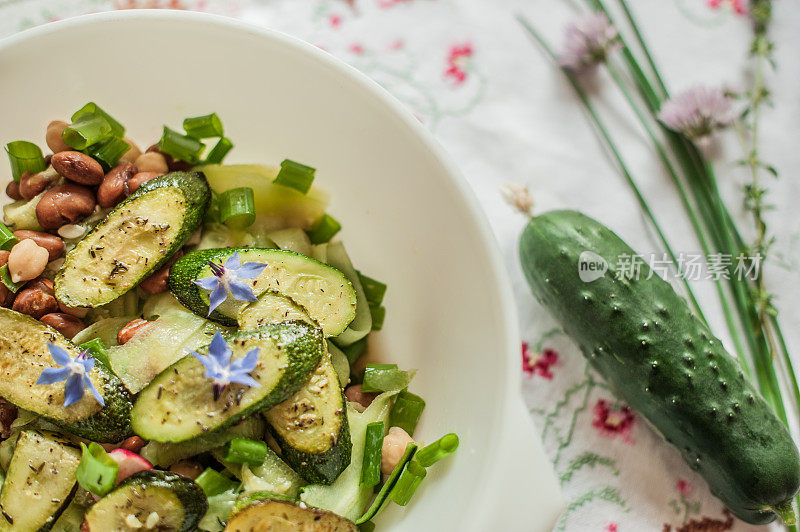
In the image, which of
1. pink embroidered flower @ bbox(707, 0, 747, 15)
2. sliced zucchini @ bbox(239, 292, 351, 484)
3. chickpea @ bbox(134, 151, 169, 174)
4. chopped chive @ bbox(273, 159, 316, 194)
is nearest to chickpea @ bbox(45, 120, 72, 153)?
chickpea @ bbox(134, 151, 169, 174)

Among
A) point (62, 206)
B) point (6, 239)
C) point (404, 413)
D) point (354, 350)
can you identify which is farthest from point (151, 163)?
point (404, 413)

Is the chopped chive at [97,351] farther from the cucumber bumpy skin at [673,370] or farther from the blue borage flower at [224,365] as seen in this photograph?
the cucumber bumpy skin at [673,370]

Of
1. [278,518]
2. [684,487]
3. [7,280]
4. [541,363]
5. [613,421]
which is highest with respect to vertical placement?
[7,280]

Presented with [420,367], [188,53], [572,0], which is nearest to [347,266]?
[420,367]

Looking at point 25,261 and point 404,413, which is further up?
point 25,261

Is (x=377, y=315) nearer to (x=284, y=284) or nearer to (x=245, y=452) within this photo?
(x=284, y=284)

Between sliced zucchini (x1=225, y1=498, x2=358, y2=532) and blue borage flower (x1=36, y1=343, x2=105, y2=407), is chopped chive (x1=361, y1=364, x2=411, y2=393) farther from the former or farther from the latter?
blue borage flower (x1=36, y1=343, x2=105, y2=407)

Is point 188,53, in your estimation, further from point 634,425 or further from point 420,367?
point 634,425

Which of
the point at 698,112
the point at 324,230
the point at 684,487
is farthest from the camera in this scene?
the point at 698,112
